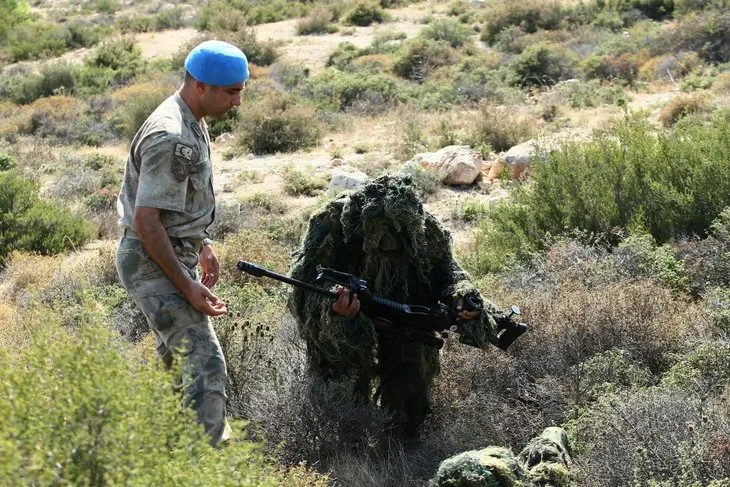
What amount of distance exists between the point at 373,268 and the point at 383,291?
124mm

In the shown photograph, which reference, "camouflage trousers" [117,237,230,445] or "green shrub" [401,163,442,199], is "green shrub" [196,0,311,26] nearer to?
"green shrub" [401,163,442,199]

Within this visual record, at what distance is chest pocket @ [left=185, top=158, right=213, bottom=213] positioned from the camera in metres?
3.83

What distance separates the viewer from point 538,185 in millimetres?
7801

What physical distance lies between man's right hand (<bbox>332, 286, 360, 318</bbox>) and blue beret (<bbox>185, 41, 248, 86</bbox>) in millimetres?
1078

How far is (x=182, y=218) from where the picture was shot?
386 centimetres

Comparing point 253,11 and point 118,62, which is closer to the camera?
point 118,62

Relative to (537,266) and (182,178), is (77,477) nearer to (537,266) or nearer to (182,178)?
(182,178)

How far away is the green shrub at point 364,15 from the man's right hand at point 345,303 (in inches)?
997

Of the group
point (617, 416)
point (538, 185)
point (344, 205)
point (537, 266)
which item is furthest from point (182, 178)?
point (538, 185)

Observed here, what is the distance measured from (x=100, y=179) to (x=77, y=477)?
37.3ft

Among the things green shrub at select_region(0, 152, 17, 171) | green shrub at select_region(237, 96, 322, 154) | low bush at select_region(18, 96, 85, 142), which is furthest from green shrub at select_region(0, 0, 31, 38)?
green shrub at select_region(237, 96, 322, 154)

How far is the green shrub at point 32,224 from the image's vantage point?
1012 cm

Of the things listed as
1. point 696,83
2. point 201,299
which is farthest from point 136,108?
point 201,299

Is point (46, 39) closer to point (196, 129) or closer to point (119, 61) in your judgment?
point (119, 61)
